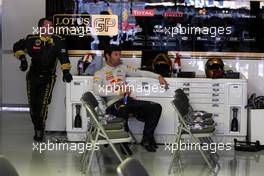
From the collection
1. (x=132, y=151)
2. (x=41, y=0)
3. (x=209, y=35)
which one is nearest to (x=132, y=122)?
(x=132, y=151)

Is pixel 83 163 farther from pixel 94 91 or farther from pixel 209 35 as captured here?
pixel 209 35

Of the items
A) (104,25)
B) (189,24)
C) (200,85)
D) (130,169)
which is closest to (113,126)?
(200,85)

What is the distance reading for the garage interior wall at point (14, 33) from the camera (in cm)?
906

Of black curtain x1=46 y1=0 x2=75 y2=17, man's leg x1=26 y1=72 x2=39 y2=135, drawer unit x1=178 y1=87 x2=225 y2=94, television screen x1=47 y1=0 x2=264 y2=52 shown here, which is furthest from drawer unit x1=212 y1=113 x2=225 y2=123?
black curtain x1=46 y1=0 x2=75 y2=17

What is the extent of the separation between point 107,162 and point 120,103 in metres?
0.75

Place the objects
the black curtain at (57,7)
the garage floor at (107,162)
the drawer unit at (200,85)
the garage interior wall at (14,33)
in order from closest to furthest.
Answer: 1. the garage floor at (107,162)
2. the drawer unit at (200,85)
3. the black curtain at (57,7)
4. the garage interior wall at (14,33)

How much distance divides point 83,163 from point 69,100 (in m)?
1.37

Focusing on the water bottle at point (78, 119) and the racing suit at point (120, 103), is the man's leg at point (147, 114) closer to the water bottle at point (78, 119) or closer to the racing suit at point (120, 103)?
the racing suit at point (120, 103)

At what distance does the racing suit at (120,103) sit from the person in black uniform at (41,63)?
62 cm

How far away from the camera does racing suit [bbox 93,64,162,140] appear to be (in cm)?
638

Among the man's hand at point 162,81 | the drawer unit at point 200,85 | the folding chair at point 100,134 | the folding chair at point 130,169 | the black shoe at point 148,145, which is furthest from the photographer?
the drawer unit at point 200,85

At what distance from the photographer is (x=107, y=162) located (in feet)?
19.6

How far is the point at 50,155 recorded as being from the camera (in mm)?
6305

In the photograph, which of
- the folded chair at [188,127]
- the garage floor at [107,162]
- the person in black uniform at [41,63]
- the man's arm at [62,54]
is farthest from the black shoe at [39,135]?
the folded chair at [188,127]
